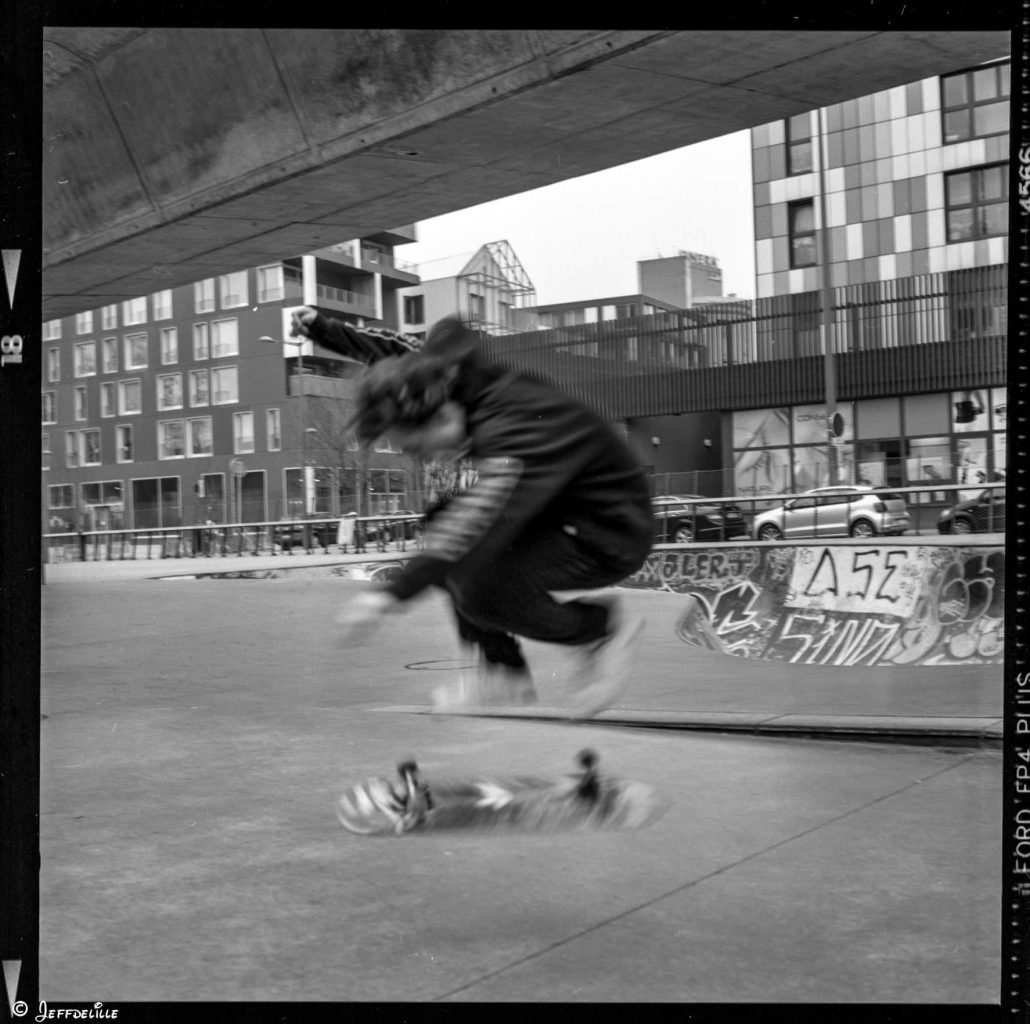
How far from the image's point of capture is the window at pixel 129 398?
2.79 metres

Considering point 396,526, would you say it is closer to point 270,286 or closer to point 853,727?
point 270,286

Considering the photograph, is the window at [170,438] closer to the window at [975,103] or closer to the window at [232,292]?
the window at [232,292]

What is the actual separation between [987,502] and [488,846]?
1.49m

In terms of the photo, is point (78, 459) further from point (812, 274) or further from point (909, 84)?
point (909, 84)

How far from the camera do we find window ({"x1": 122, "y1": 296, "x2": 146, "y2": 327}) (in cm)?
291

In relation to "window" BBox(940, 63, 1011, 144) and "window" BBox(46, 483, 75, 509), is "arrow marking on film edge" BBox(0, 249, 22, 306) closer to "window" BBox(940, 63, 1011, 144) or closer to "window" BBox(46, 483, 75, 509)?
"window" BBox(46, 483, 75, 509)

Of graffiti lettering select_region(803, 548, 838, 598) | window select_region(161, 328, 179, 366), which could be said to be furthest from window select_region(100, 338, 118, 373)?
graffiti lettering select_region(803, 548, 838, 598)

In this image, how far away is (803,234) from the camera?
2.64 meters

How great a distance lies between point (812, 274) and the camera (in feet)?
8.37

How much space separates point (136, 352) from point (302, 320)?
682 millimetres

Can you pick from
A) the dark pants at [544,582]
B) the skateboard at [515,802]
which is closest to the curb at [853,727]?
the skateboard at [515,802]

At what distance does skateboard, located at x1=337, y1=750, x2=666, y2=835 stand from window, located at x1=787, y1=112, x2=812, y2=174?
63.2 inches

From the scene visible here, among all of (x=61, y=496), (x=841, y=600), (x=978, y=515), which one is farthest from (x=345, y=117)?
(x=841, y=600)

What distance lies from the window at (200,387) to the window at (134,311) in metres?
0.40
